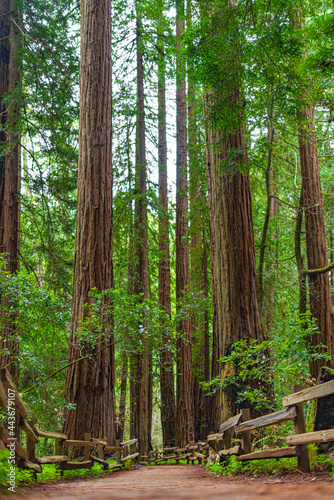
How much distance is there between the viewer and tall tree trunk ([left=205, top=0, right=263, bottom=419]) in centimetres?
812

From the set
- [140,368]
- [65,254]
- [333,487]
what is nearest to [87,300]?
[65,254]

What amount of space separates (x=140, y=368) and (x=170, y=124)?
458 inches

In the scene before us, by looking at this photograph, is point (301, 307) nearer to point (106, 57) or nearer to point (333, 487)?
point (106, 57)

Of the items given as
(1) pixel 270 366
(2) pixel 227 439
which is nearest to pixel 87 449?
(2) pixel 227 439

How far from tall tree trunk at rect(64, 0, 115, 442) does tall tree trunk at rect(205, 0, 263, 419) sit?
2.25m

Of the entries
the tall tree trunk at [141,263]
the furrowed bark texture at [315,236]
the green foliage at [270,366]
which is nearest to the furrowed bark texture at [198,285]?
the tall tree trunk at [141,263]

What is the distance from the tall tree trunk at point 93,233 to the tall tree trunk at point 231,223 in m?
2.25

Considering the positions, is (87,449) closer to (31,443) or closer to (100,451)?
(100,451)

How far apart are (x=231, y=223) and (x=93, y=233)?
9.30 ft

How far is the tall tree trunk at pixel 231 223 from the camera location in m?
8.12

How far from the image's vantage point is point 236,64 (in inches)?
314

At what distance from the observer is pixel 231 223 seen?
28.2ft

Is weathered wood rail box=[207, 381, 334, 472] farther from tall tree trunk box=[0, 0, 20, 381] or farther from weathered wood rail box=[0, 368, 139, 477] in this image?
tall tree trunk box=[0, 0, 20, 381]

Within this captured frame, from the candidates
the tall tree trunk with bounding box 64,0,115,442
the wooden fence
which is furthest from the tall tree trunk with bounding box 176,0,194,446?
the wooden fence
